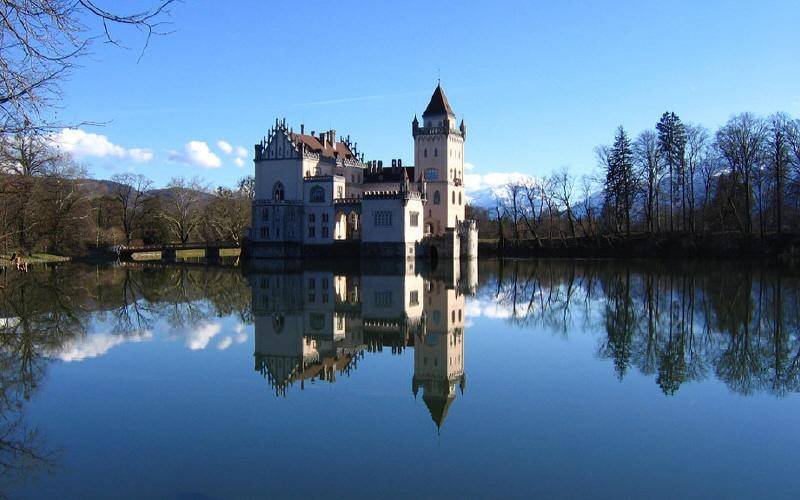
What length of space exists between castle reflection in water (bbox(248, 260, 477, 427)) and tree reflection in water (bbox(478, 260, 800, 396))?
109 inches

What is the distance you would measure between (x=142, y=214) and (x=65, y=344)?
2676 inches

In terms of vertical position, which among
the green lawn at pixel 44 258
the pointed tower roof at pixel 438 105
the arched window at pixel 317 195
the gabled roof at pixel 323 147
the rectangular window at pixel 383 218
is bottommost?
the green lawn at pixel 44 258

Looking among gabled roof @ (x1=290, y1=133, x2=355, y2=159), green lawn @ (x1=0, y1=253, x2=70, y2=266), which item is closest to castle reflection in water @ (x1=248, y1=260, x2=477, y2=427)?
green lawn @ (x1=0, y1=253, x2=70, y2=266)

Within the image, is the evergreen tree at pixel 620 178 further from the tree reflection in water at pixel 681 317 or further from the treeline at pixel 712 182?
the tree reflection in water at pixel 681 317

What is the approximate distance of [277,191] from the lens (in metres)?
66.9

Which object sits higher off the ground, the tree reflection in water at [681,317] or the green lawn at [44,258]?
the green lawn at [44,258]

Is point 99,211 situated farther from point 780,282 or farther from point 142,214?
point 780,282

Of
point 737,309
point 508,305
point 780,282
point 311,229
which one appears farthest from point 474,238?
point 737,309

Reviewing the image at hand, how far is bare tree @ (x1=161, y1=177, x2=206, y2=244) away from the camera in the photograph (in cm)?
8275

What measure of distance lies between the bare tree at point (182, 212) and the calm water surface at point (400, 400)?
195 ft

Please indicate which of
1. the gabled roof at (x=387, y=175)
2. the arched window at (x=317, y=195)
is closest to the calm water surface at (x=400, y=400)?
the arched window at (x=317, y=195)

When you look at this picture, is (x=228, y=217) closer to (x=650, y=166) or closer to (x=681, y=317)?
(x=650, y=166)

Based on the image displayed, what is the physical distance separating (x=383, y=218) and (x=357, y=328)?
136ft

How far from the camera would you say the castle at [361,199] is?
62.3 m
